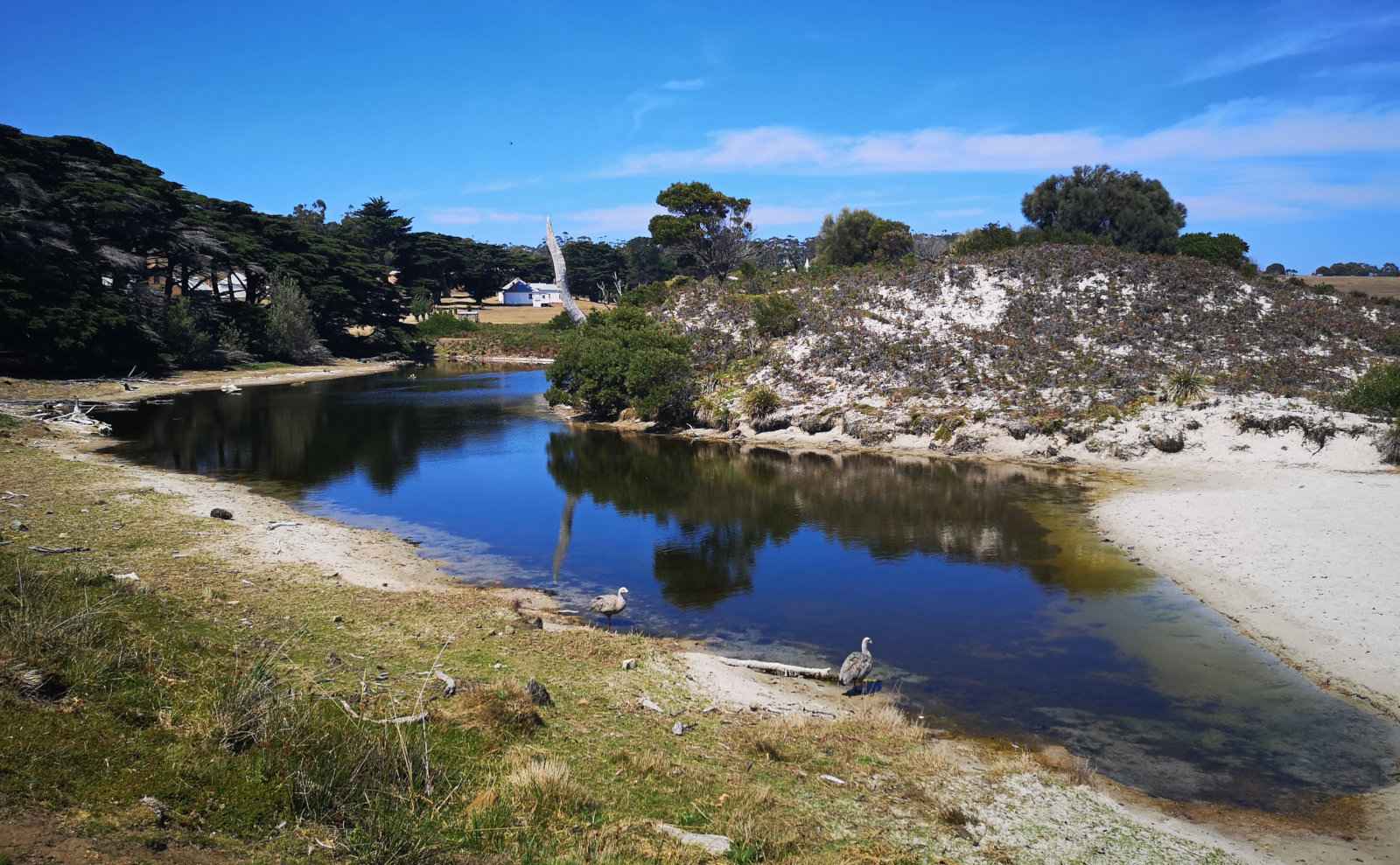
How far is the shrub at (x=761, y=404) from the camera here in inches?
1817

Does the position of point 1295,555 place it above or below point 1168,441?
below

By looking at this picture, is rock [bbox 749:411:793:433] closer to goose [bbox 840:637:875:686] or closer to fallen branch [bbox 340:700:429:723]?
goose [bbox 840:637:875:686]

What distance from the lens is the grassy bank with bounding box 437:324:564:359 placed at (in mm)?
104062

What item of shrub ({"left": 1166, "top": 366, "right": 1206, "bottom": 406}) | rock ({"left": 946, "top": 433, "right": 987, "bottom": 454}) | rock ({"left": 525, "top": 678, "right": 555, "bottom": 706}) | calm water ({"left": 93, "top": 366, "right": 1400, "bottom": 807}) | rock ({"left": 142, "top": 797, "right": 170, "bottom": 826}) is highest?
shrub ({"left": 1166, "top": 366, "right": 1206, "bottom": 406})

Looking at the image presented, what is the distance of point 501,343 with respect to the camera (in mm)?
107750

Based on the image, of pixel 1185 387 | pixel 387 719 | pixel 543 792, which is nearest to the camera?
pixel 543 792

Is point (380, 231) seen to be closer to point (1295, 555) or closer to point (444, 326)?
point (444, 326)

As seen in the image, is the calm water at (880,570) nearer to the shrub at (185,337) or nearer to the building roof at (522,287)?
the shrub at (185,337)

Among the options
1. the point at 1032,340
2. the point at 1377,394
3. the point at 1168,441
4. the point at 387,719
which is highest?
the point at 1032,340

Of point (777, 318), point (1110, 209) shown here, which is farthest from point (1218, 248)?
point (777, 318)

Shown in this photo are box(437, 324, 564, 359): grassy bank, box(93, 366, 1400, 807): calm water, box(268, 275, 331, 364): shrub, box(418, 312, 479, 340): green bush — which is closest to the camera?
box(93, 366, 1400, 807): calm water

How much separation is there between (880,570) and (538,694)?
42.1 ft

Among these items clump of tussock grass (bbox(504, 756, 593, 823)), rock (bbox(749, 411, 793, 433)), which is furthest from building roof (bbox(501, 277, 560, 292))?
clump of tussock grass (bbox(504, 756, 593, 823))

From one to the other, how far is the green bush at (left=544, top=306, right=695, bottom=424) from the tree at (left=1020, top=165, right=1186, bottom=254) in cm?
3604
